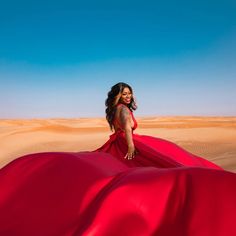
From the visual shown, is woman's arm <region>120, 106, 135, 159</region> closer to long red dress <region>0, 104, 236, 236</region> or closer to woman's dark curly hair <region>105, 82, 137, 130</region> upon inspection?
woman's dark curly hair <region>105, 82, 137, 130</region>

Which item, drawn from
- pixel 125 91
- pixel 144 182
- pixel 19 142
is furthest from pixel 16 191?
pixel 19 142

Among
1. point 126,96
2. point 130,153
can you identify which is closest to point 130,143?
point 130,153

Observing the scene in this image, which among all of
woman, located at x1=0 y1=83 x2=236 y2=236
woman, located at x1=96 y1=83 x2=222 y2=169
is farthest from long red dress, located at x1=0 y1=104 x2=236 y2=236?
woman, located at x1=96 y1=83 x2=222 y2=169

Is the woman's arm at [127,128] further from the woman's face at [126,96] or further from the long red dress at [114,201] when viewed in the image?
the long red dress at [114,201]

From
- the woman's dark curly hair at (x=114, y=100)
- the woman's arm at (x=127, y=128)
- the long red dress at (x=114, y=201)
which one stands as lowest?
the long red dress at (x=114, y=201)

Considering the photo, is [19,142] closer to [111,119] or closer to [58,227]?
[111,119]

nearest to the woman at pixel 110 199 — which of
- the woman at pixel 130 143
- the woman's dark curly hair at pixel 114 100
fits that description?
the woman at pixel 130 143

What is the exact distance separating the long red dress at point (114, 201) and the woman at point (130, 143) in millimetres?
581

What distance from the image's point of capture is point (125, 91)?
16.5 feet

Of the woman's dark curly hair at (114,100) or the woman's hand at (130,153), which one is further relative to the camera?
the woman's dark curly hair at (114,100)

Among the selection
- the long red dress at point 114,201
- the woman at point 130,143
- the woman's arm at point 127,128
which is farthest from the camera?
the woman's arm at point 127,128

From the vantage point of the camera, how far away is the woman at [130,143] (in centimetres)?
450

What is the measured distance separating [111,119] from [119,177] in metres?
1.75

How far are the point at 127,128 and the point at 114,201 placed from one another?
5.91 feet
